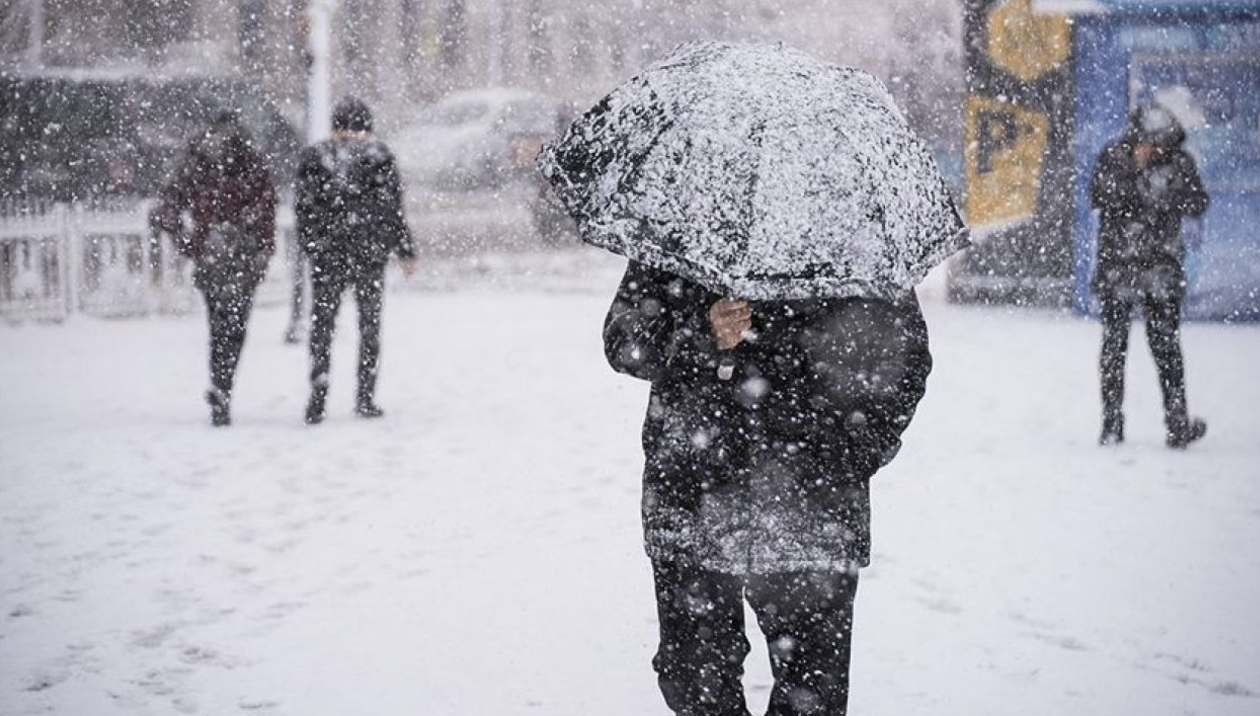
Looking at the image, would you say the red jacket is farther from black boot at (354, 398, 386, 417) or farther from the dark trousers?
the dark trousers

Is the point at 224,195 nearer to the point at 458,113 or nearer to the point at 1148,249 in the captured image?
the point at 1148,249

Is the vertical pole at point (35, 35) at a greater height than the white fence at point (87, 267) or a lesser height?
greater

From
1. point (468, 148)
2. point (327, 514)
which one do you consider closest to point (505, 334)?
point (327, 514)

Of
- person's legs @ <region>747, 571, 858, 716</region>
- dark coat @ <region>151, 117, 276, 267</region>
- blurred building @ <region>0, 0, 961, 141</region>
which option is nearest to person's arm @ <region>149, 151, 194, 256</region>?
dark coat @ <region>151, 117, 276, 267</region>

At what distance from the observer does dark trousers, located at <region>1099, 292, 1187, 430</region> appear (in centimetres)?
747

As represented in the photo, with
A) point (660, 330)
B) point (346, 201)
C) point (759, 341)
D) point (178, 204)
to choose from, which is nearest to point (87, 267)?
point (178, 204)

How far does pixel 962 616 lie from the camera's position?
5004 millimetres

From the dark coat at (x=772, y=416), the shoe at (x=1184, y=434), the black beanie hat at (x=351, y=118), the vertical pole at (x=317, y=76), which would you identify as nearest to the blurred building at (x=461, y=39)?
the vertical pole at (x=317, y=76)

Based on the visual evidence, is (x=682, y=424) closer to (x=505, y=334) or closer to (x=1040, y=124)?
(x=505, y=334)

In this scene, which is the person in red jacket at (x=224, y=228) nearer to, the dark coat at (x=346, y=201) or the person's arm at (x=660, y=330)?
the dark coat at (x=346, y=201)

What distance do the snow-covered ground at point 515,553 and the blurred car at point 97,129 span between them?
255 inches

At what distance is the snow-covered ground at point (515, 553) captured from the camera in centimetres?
442

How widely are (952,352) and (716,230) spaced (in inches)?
345

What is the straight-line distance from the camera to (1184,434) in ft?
24.9
